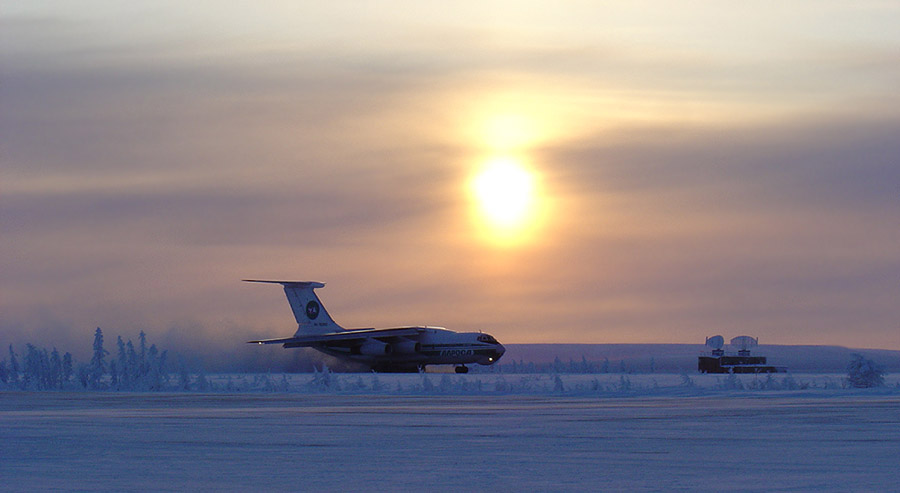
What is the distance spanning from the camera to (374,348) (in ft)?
362

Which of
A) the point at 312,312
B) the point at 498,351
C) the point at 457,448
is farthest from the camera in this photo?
the point at 312,312

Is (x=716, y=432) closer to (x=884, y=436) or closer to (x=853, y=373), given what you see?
(x=884, y=436)

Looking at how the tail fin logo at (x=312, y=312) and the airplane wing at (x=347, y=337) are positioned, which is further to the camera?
the tail fin logo at (x=312, y=312)

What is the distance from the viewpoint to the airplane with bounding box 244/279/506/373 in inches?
4021

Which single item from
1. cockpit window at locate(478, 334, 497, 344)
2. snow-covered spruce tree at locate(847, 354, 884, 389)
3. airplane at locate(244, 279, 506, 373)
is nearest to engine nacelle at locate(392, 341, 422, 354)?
airplane at locate(244, 279, 506, 373)

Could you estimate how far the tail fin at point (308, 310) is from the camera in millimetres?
121375

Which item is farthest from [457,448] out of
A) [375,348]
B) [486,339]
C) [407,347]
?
[375,348]

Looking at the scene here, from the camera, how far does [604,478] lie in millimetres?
16281

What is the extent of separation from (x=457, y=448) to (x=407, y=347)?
87.4 metres

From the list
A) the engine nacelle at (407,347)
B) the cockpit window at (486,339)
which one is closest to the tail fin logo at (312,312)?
the engine nacelle at (407,347)

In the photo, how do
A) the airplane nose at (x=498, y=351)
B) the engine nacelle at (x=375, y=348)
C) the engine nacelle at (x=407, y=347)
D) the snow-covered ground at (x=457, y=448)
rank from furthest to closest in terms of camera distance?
1. the engine nacelle at (x=375, y=348)
2. the engine nacelle at (x=407, y=347)
3. the airplane nose at (x=498, y=351)
4. the snow-covered ground at (x=457, y=448)

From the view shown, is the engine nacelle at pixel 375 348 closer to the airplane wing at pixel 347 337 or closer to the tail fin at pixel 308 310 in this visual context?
the airplane wing at pixel 347 337

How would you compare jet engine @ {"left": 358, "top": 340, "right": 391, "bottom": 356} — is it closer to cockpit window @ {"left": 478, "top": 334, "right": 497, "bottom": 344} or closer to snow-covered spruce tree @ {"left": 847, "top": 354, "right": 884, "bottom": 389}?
cockpit window @ {"left": 478, "top": 334, "right": 497, "bottom": 344}

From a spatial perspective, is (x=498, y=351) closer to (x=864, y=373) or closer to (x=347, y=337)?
(x=347, y=337)
